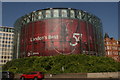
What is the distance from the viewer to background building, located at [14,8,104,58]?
56.4 m

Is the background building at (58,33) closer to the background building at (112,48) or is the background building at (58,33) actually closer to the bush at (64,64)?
the bush at (64,64)

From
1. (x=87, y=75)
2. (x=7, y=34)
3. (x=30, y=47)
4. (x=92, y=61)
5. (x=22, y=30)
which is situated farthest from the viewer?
(x=7, y=34)

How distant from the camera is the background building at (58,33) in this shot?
2221 inches

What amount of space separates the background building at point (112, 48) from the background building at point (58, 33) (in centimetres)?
4022

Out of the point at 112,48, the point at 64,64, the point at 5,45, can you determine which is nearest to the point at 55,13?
the point at 64,64

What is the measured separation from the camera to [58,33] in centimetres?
5694

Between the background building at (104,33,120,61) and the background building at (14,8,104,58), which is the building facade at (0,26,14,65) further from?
Answer: the background building at (104,33,120,61)

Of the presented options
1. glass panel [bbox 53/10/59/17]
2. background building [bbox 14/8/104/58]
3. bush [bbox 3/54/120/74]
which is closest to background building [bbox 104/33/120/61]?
background building [bbox 14/8/104/58]

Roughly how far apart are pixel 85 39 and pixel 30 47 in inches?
757

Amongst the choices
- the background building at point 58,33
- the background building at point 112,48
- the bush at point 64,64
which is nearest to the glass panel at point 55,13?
the background building at point 58,33

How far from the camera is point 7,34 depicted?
12350 cm

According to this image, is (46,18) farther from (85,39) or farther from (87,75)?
(87,75)

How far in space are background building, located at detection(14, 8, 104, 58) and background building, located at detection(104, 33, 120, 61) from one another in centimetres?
4022

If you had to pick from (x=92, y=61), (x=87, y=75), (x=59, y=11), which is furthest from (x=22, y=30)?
(x=87, y=75)
